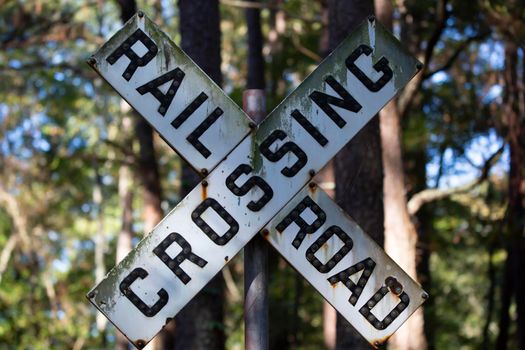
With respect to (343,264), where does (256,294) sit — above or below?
above

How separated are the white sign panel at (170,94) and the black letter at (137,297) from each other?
1.39ft

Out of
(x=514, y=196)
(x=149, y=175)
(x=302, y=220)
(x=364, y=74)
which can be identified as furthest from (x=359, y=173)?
(x=514, y=196)

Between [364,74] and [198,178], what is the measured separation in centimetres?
628

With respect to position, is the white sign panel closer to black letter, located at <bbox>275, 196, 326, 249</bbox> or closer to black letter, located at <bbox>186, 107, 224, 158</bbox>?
black letter, located at <bbox>186, 107, 224, 158</bbox>

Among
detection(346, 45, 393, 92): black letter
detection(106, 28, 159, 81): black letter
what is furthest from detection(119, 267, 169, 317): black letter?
detection(346, 45, 393, 92): black letter

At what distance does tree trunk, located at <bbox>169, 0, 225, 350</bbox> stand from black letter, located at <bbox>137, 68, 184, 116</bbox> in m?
6.26

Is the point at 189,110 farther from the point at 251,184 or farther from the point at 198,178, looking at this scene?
the point at 198,178

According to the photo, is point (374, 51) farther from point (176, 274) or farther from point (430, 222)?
point (430, 222)

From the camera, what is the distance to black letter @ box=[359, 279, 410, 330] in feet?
11.4

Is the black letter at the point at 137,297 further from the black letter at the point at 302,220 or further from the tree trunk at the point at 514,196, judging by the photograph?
the tree trunk at the point at 514,196

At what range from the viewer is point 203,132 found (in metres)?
3.44

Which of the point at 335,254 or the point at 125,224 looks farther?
the point at 125,224

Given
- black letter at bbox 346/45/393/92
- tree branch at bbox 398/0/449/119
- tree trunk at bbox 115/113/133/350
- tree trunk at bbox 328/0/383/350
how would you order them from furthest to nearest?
tree trunk at bbox 115/113/133/350, tree branch at bbox 398/0/449/119, tree trunk at bbox 328/0/383/350, black letter at bbox 346/45/393/92

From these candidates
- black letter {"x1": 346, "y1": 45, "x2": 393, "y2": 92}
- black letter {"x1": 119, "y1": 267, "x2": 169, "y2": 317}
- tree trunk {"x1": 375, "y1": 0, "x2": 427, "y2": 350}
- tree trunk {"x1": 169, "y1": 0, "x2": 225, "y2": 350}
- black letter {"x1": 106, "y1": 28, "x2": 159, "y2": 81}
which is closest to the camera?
black letter {"x1": 119, "y1": 267, "x2": 169, "y2": 317}
